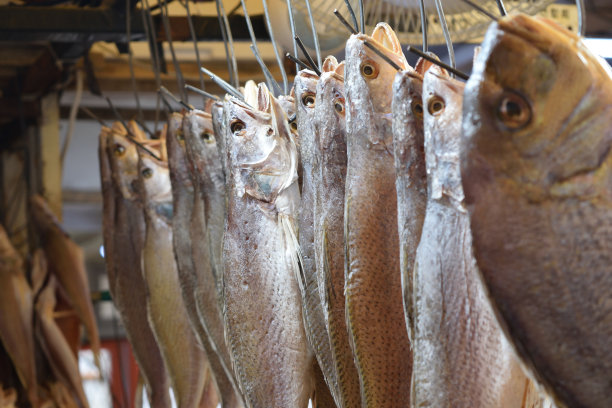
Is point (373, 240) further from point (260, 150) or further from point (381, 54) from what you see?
point (260, 150)

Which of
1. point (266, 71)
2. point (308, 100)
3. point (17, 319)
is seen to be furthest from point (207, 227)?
point (17, 319)

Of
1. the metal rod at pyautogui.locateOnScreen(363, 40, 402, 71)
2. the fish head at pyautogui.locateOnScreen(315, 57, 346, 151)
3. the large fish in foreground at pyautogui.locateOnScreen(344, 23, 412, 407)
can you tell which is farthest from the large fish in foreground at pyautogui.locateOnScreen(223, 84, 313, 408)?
the metal rod at pyautogui.locateOnScreen(363, 40, 402, 71)

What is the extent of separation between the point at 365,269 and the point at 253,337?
1.58 ft

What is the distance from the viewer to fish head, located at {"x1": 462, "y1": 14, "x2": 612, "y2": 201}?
1.10 metres

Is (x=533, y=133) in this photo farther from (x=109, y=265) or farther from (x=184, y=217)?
(x=109, y=265)

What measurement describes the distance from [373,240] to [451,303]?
0.28 metres

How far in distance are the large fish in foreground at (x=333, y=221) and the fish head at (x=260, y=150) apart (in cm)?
22

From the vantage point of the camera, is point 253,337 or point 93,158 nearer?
point 253,337

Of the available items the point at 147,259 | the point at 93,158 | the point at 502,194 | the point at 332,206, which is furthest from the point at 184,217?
the point at 93,158

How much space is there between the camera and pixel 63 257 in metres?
4.10

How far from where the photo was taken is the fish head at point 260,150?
6.85ft

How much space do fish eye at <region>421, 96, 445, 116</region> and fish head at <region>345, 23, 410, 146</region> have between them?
255mm

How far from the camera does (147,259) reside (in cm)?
277

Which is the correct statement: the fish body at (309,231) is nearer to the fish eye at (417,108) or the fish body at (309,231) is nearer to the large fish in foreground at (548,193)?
the fish eye at (417,108)
